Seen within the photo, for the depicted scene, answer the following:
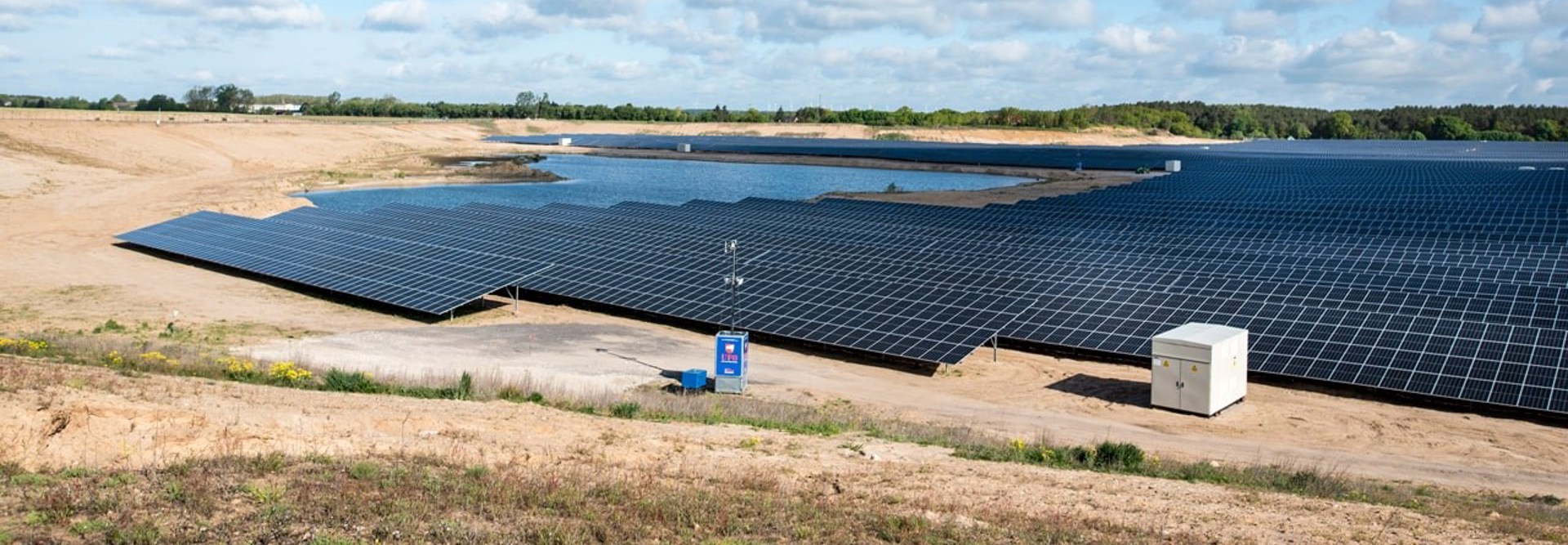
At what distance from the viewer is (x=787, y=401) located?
26500 millimetres

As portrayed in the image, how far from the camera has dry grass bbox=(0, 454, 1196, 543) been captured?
12.2m

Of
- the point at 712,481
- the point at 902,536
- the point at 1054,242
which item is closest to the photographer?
the point at 902,536

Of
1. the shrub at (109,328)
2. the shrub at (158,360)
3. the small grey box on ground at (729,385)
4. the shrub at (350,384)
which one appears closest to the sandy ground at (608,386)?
the small grey box on ground at (729,385)

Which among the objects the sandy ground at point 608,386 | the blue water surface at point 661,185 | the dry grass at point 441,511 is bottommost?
the sandy ground at point 608,386

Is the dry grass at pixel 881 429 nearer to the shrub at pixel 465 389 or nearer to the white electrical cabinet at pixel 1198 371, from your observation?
the shrub at pixel 465 389

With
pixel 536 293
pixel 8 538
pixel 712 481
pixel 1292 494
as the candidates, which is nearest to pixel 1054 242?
pixel 536 293

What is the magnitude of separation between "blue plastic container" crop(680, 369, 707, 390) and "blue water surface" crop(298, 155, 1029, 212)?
4908cm

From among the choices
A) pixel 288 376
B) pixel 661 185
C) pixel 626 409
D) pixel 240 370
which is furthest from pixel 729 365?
pixel 661 185

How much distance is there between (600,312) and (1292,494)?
2434 cm

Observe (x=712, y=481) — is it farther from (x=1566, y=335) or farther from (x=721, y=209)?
(x=721, y=209)

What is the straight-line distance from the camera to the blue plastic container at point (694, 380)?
88.4 ft

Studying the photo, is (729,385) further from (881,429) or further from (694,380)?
(881,429)

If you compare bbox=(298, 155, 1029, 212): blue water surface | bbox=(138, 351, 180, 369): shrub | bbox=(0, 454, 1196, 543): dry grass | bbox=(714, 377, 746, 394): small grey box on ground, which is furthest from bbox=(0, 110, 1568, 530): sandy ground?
bbox=(298, 155, 1029, 212): blue water surface

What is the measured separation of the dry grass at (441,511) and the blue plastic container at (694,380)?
11470 millimetres
